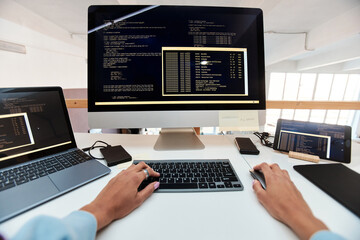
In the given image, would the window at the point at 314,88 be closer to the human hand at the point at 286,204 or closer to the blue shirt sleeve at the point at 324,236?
the human hand at the point at 286,204

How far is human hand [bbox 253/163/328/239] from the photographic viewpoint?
0.86 feet

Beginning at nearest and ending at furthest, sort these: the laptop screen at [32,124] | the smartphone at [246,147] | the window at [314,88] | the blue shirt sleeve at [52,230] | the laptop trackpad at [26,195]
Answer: the blue shirt sleeve at [52,230] → the laptop trackpad at [26,195] → the laptop screen at [32,124] → the smartphone at [246,147] → the window at [314,88]

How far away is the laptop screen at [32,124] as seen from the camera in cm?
44

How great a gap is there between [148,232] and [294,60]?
7.80 meters

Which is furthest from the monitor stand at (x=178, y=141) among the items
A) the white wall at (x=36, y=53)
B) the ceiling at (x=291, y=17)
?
the white wall at (x=36, y=53)

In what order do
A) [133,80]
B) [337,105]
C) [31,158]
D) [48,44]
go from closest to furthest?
[31,158] → [133,80] → [337,105] → [48,44]

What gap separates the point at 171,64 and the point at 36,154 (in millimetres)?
551

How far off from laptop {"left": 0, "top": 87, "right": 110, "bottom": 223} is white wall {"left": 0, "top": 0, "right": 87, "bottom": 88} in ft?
8.20

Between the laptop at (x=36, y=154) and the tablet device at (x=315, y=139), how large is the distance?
0.66 metres

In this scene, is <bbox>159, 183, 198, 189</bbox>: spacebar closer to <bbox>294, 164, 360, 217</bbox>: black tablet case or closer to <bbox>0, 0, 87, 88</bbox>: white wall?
<bbox>294, 164, 360, 217</bbox>: black tablet case

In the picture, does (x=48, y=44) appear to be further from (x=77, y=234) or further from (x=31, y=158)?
(x=77, y=234)

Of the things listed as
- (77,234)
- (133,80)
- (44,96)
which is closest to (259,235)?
(77,234)

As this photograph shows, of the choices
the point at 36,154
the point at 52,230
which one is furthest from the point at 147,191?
the point at 36,154

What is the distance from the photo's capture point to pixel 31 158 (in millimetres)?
467
